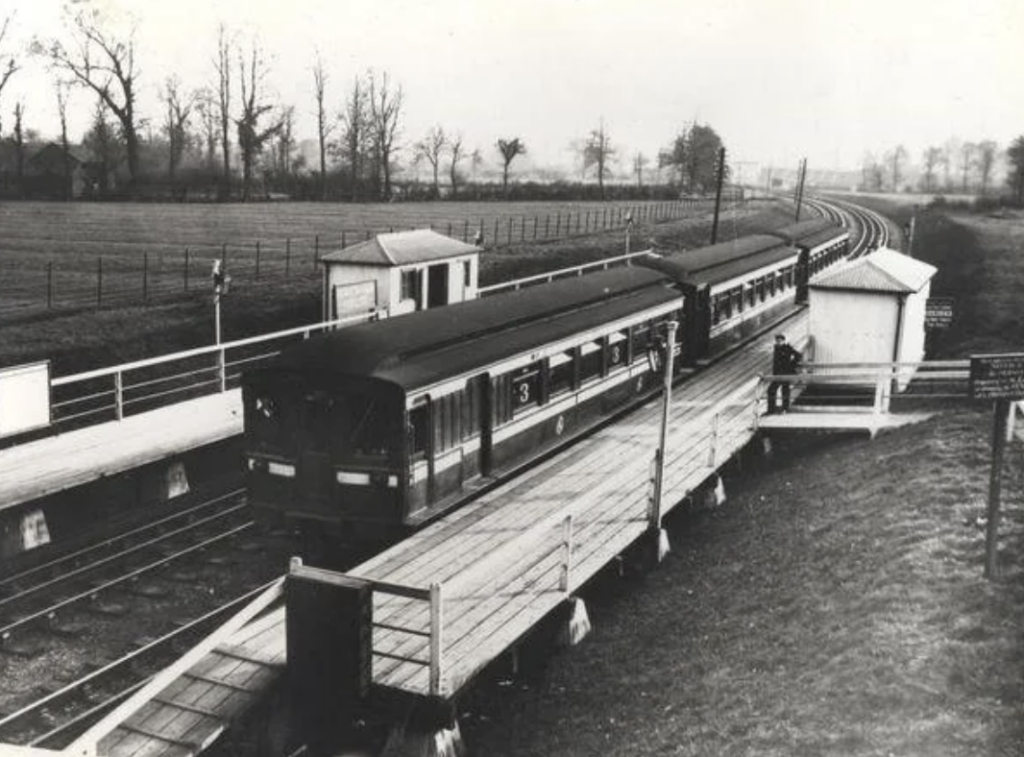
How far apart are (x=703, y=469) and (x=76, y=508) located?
30.0ft

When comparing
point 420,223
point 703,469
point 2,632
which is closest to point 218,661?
point 2,632

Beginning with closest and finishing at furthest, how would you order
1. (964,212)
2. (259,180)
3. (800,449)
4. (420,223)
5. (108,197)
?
(800,449), (420,223), (108,197), (964,212), (259,180)

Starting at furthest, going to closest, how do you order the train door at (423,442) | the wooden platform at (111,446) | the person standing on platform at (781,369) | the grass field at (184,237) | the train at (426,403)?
the grass field at (184,237)
the person standing on platform at (781,369)
the wooden platform at (111,446)
the train door at (423,442)
the train at (426,403)

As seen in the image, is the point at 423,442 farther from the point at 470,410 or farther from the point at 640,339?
the point at 640,339

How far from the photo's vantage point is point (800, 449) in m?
18.8

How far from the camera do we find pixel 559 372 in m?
16.7

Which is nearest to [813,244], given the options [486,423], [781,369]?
[781,369]

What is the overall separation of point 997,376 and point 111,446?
12.1 m

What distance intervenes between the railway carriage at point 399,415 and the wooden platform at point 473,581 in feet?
1.87

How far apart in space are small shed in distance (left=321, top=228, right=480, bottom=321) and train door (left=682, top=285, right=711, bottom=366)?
5.39m

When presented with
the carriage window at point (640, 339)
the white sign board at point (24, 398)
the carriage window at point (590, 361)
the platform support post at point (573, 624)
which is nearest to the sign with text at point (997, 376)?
the platform support post at point (573, 624)

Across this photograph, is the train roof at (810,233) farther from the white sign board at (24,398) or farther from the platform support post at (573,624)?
the white sign board at (24,398)

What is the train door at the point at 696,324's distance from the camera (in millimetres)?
23297

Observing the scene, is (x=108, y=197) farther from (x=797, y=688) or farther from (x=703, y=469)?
(x=797, y=688)
